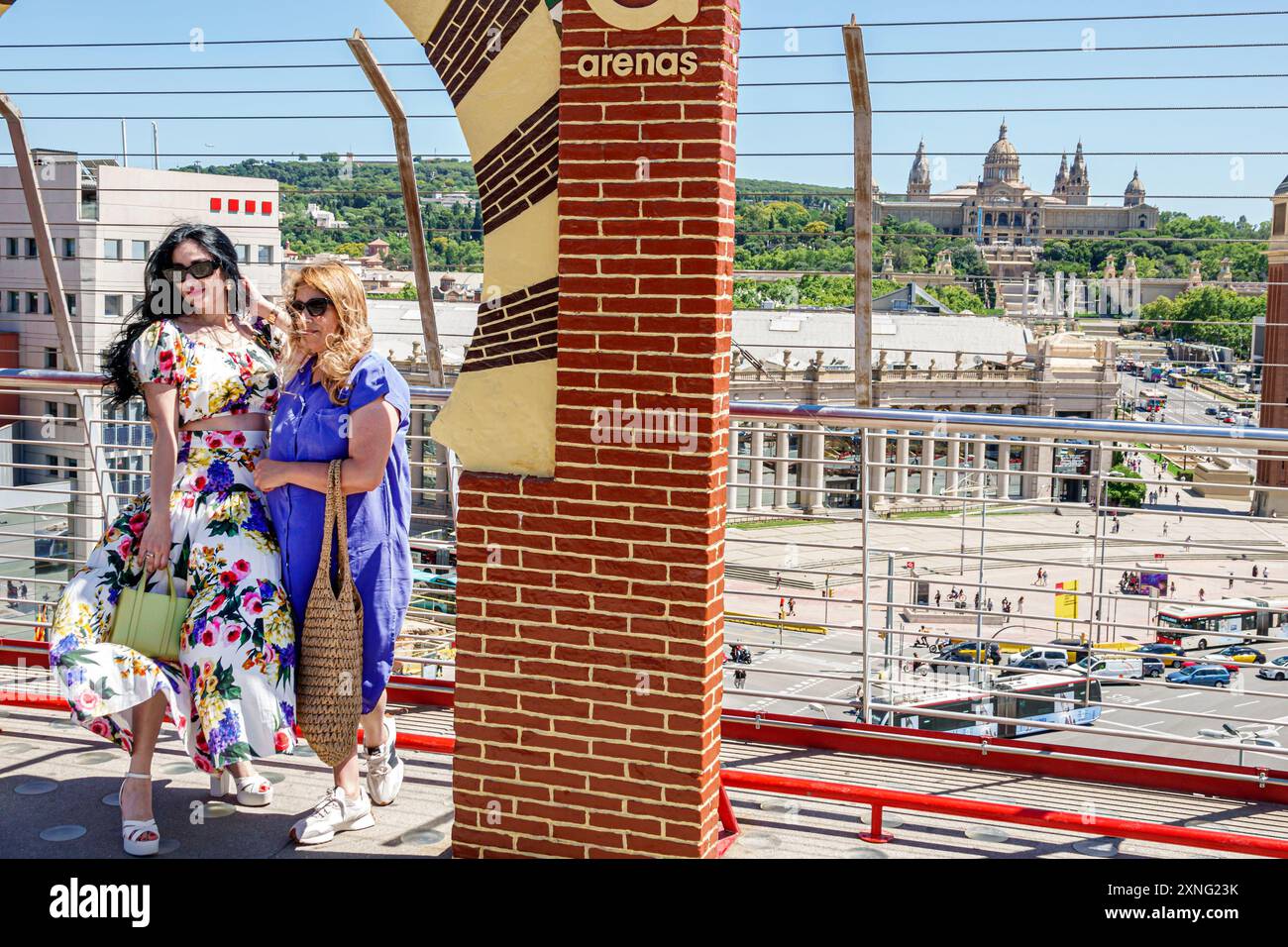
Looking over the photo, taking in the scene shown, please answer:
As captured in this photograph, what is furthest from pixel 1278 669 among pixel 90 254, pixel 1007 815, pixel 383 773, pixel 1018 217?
pixel 1018 217

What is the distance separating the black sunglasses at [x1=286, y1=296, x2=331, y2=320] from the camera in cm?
418

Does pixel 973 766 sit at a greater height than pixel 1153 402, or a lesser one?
lesser

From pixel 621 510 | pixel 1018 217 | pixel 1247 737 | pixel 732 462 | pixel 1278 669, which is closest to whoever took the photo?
pixel 621 510

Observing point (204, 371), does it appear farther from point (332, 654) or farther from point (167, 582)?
point (332, 654)

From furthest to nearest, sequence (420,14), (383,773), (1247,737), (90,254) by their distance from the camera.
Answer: (90,254) < (1247,737) < (383,773) < (420,14)

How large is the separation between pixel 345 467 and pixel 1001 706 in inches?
753

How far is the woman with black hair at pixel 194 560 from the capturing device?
4.11m

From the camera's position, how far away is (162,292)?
14.2ft

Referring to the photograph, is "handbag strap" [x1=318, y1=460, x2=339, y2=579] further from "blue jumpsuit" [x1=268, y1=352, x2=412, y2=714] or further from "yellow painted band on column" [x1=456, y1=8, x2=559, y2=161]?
"yellow painted band on column" [x1=456, y1=8, x2=559, y2=161]

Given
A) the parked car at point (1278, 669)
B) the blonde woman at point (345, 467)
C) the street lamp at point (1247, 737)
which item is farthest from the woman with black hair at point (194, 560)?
the parked car at point (1278, 669)

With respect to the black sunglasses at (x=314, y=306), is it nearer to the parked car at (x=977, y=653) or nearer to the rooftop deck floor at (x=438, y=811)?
the rooftop deck floor at (x=438, y=811)
